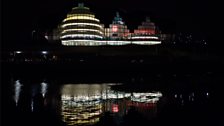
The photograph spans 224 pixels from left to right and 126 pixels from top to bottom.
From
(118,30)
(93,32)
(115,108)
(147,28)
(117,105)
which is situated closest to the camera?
(115,108)

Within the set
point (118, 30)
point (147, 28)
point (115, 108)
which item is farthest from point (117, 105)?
point (147, 28)

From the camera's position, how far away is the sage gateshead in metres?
101

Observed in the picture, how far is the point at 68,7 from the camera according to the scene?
12681 cm

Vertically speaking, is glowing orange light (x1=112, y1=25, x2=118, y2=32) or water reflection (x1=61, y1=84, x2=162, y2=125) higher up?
glowing orange light (x1=112, y1=25, x2=118, y2=32)

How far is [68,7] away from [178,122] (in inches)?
4148

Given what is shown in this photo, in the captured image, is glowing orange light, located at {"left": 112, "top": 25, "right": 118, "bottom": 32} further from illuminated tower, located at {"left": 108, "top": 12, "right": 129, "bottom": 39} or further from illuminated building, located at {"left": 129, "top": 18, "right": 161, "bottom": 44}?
illuminated building, located at {"left": 129, "top": 18, "right": 161, "bottom": 44}

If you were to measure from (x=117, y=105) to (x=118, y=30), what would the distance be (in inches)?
3320

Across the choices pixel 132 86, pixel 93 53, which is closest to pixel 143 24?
pixel 93 53

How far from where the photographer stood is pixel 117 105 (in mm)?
33656

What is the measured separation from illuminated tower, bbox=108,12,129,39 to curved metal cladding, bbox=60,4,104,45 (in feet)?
25.4

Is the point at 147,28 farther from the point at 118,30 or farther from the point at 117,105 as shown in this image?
A: the point at 117,105

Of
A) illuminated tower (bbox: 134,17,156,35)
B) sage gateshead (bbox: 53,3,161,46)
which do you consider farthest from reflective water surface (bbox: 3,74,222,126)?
illuminated tower (bbox: 134,17,156,35)

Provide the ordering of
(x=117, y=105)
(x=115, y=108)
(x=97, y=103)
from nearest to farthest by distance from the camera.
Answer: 1. (x=115, y=108)
2. (x=117, y=105)
3. (x=97, y=103)

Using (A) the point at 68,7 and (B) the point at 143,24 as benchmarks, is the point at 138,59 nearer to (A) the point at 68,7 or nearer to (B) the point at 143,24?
(B) the point at 143,24
